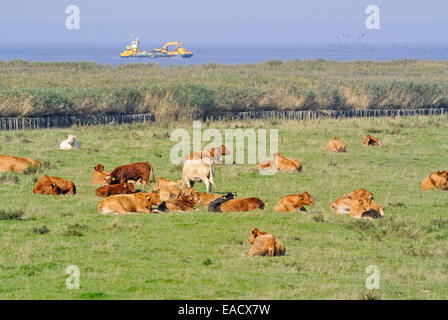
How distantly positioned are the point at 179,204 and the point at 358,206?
410 centimetres

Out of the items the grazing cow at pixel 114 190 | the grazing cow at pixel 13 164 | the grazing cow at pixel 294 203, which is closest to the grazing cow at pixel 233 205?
the grazing cow at pixel 294 203

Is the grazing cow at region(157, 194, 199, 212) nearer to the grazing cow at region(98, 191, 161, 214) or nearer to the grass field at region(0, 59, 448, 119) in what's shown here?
the grazing cow at region(98, 191, 161, 214)

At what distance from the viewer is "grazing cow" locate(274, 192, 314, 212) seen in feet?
57.2

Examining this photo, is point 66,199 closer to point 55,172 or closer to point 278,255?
point 55,172

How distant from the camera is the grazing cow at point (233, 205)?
17422mm

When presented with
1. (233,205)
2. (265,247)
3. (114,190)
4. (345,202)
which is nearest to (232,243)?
(265,247)

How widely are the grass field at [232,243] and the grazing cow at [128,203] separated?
33cm

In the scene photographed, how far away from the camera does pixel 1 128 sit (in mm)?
37000

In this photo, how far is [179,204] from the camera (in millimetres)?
17562

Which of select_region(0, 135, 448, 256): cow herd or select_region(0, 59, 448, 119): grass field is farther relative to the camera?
select_region(0, 59, 448, 119): grass field

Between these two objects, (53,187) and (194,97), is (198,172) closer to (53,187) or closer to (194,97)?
(53,187)

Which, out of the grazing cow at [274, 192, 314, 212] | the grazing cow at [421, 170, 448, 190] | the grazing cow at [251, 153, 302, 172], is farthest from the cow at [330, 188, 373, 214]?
the grazing cow at [251, 153, 302, 172]

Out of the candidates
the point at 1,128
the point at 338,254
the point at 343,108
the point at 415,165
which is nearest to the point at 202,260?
the point at 338,254

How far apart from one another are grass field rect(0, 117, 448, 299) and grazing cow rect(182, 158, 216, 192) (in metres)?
0.82
